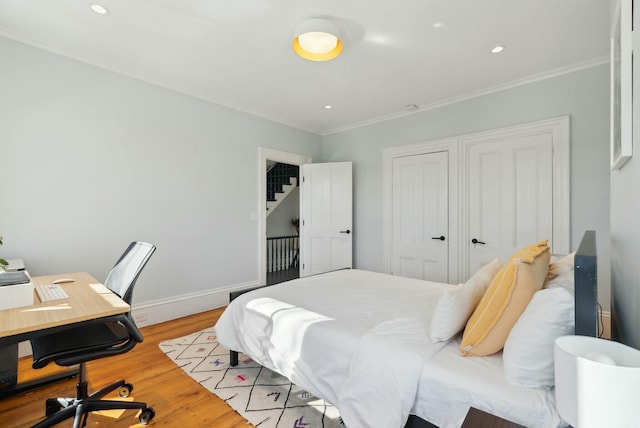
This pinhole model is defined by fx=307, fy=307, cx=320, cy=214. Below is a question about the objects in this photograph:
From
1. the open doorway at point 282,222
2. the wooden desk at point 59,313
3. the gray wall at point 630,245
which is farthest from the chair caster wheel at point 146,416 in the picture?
the open doorway at point 282,222

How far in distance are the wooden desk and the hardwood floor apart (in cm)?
76

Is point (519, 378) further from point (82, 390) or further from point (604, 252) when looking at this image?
point (604, 252)

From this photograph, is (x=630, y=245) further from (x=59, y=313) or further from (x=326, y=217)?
(x=326, y=217)

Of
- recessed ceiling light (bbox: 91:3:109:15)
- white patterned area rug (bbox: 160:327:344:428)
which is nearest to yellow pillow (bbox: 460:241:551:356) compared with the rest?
white patterned area rug (bbox: 160:327:344:428)

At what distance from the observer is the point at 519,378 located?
112cm

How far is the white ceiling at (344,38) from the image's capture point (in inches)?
84.0

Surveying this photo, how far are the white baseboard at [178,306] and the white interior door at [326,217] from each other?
53.6 inches

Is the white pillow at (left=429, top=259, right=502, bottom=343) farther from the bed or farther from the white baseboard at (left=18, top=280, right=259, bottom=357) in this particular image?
the white baseboard at (left=18, top=280, right=259, bottom=357)

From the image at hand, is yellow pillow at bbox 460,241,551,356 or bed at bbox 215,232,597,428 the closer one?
bed at bbox 215,232,597,428

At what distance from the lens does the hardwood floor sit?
1.76m

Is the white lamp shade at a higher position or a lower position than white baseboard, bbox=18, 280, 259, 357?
higher

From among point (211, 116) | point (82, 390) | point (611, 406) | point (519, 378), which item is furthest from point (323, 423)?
point (211, 116)

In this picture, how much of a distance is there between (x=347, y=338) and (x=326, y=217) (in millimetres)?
3339

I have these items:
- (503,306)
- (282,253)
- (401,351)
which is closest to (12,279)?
(401,351)
